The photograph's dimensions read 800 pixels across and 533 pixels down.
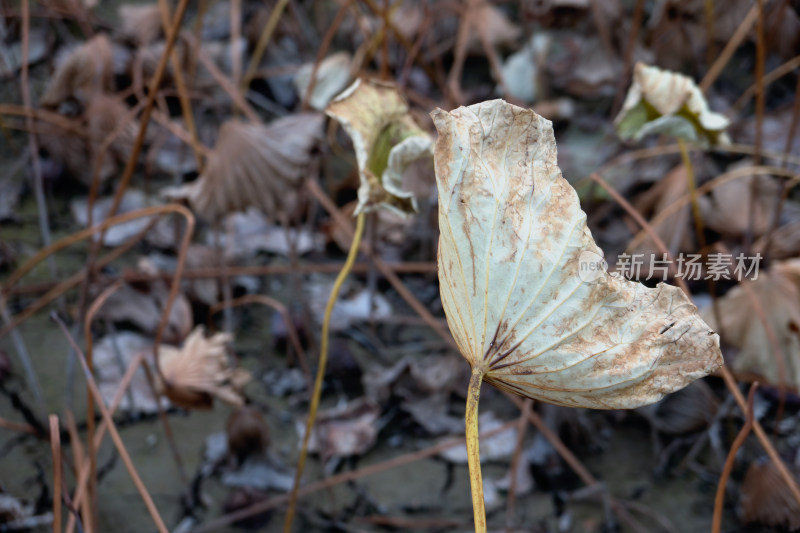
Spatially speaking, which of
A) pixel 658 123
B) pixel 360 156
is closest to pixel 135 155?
pixel 360 156

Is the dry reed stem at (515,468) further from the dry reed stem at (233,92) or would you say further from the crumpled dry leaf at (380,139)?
the dry reed stem at (233,92)

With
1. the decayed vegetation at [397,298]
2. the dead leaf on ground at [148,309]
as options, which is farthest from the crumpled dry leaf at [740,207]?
the dead leaf on ground at [148,309]

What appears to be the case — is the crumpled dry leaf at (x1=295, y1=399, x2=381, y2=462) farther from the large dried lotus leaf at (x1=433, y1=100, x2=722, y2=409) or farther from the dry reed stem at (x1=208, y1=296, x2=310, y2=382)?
the large dried lotus leaf at (x1=433, y1=100, x2=722, y2=409)

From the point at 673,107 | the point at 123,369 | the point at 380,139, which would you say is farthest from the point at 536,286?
the point at 123,369

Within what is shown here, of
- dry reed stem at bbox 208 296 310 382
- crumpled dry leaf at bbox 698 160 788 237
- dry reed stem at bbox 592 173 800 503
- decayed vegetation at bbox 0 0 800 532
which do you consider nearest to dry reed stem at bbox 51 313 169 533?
decayed vegetation at bbox 0 0 800 532

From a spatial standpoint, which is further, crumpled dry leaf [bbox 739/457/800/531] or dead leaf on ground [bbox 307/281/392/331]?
dead leaf on ground [bbox 307/281/392/331]

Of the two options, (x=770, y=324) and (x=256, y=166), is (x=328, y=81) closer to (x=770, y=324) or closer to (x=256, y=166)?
(x=256, y=166)
